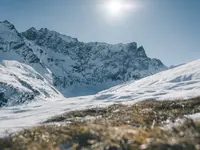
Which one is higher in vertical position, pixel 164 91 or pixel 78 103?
pixel 164 91

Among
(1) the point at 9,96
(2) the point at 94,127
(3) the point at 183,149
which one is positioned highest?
(1) the point at 9,96

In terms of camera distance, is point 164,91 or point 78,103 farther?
point 164,91

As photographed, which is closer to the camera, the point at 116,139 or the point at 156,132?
the point at 116,139

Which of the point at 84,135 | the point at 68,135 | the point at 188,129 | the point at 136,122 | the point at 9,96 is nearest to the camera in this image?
the point at 188,129

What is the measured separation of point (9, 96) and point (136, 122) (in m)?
178

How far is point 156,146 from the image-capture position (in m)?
6.69

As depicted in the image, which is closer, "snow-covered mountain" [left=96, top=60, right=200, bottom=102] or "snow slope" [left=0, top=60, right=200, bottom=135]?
"snow slope" [left=0, top=60, right=200, bottom=135]

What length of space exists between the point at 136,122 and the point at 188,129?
5.69 metres

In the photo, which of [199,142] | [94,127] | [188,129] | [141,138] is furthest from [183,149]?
[94,127]

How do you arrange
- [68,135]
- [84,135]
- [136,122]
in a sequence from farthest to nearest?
[136,122] → [68,135] → [84,135]

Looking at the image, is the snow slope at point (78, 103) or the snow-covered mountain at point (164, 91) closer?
the snow slope at point (78, 103)

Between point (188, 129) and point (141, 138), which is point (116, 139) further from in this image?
point (188, 129)

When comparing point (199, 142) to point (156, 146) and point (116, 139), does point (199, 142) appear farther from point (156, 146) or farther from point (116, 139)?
point (116, 139)

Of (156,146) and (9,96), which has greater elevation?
(9,96)
